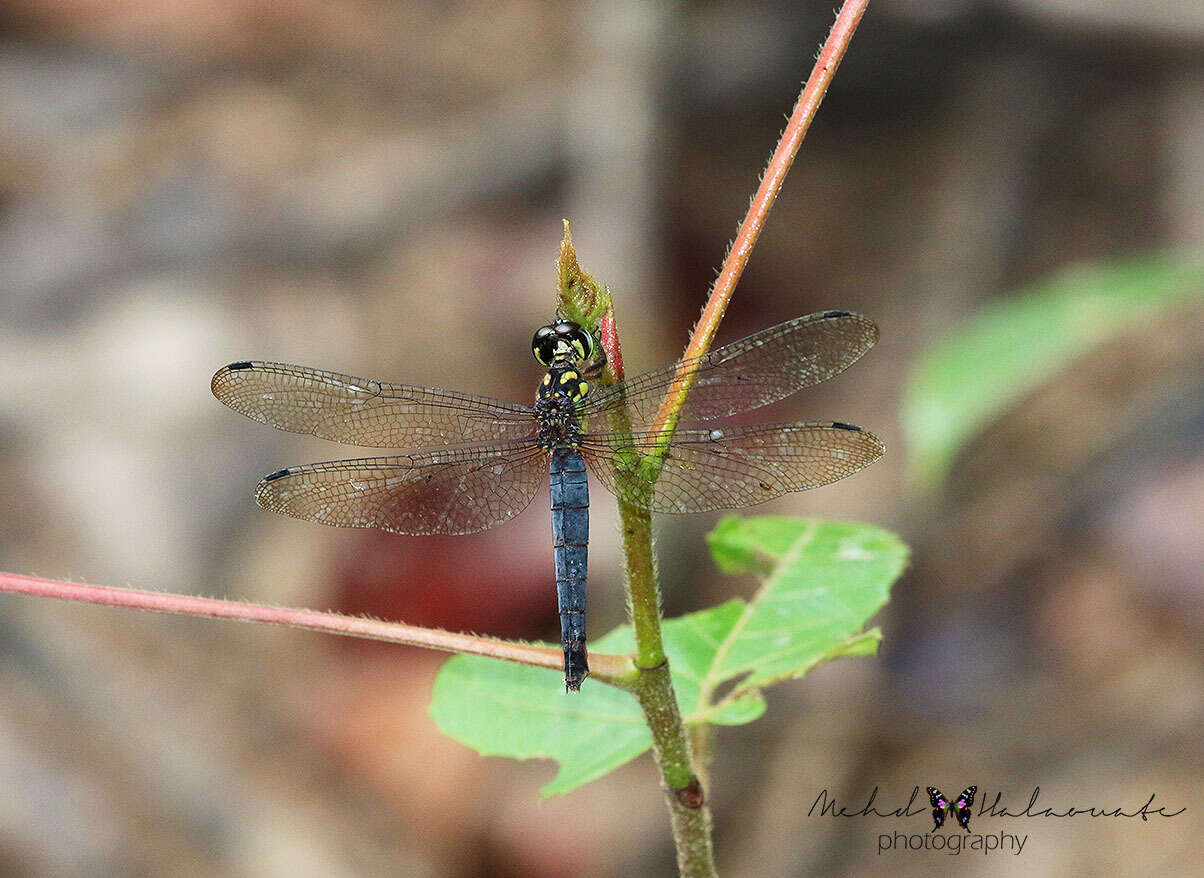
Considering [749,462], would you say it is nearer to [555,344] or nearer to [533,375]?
[555,344]

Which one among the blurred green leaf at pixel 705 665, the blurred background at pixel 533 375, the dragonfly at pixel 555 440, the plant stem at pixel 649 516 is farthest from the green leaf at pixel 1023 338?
the plant stem at pixel 649 516

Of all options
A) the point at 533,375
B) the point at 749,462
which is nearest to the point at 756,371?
the point at 749,462

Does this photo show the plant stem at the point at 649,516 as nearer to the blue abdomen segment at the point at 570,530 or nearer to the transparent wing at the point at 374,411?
the blue abdomen segment at the point at 570,530

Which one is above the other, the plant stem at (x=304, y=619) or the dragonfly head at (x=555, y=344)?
the dragonfly head at (x=555, y=344)

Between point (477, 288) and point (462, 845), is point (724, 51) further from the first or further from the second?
point (462, 845)

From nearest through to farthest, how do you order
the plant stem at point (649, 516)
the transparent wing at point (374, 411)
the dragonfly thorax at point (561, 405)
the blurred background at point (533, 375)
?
the plant stem at point (649, 516), the dragonfly thorax at point (561, 405), the transparent wing at point (374, 411), the blurred background at point (533, 375)

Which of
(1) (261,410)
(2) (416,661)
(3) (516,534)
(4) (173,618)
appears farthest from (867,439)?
(4) (173,618)
